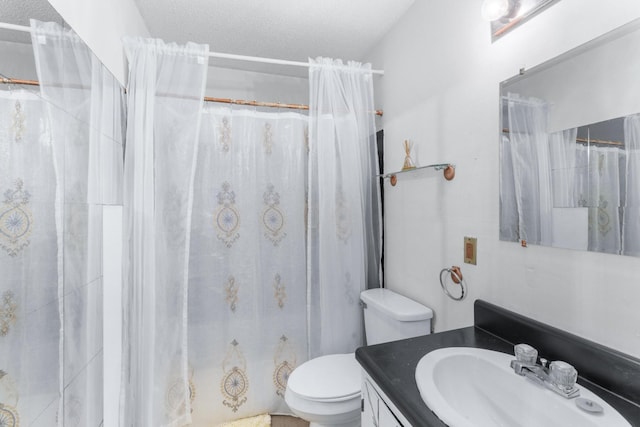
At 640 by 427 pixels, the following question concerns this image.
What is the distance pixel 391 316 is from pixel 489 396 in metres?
0.60

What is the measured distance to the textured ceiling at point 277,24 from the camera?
164 centimetres

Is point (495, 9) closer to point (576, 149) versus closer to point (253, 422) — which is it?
point (576, 149)

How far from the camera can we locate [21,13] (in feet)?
2.51

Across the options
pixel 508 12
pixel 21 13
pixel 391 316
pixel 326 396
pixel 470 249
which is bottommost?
pixel 326 396

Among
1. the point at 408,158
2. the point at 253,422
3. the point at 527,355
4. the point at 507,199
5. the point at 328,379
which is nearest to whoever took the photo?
the point at 527,355

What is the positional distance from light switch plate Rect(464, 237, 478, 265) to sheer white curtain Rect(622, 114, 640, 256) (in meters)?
0.50

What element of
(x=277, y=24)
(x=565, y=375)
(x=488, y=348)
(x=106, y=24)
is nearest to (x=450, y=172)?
(x=488, y=348)

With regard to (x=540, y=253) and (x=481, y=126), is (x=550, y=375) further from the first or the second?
(x=481, y=126)

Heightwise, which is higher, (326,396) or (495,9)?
(495,9)

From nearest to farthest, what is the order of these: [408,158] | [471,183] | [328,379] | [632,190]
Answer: [632,190]
[471,183]
[328,379]
[408,158]

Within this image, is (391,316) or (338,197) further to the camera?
(338,197)

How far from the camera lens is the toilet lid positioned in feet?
4.40

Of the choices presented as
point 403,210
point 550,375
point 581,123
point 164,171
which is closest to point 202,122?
point 164,171

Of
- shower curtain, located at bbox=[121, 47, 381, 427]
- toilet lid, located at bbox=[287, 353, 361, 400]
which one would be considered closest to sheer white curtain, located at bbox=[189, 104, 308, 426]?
shower curtain, located at bbox=[121, 47, 381, 427]
